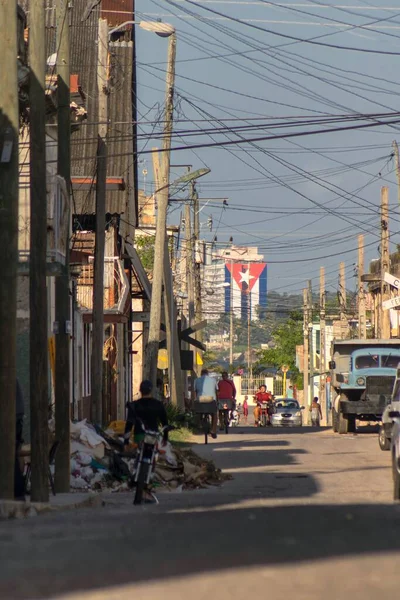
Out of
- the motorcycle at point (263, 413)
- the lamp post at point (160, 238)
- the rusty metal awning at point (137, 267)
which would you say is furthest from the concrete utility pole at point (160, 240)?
the motorcycle at point (263, 413)

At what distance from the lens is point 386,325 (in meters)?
51.1

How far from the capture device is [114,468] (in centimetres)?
2058

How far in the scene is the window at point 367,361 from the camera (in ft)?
124

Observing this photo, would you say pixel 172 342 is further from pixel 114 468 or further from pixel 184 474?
pixel 114 468

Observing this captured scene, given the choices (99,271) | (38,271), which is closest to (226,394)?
(99,271)

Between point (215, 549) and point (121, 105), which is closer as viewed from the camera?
point (215, 549)

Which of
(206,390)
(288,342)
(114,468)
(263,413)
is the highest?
(288,342)

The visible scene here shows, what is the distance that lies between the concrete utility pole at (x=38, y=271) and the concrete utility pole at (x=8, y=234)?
14.4 inches

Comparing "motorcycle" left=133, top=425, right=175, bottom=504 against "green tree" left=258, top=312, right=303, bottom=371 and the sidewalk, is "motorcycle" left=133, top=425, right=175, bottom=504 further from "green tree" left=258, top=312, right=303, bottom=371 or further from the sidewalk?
"green tree" left=258, top=312, right=303, bottom=371

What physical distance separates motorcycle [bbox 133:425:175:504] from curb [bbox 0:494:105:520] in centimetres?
69

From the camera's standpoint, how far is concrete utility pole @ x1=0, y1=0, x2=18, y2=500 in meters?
15.4

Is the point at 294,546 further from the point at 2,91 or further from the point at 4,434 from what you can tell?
the point at 2,91

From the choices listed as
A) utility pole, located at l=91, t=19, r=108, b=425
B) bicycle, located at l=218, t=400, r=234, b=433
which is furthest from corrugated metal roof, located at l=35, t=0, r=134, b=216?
utility pole, located at l=91, t=19, r=108, b=425

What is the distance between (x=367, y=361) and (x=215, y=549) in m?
28.0
